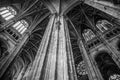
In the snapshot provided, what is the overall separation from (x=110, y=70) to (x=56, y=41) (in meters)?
9.12

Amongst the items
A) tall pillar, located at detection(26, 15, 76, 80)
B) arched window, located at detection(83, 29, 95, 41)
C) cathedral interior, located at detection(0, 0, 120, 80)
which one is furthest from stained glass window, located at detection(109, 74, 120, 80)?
tall pillar, located at detection(26, 15, 76, 80)

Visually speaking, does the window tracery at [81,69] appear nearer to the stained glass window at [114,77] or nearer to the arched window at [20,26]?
the stained glass window at [114,77]

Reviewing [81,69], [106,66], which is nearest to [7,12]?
[81,69]

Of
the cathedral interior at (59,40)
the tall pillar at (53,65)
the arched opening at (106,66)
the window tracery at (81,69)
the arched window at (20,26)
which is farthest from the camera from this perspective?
the arched window at (20,26)

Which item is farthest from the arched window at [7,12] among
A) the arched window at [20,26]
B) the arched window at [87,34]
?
the arched window at [87,34]

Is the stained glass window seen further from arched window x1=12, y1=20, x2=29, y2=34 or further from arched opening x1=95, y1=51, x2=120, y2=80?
arched window x1=12, y1=20, x2=29, y2=34

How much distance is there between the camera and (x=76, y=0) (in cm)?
1242

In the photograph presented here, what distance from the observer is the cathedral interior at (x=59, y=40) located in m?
4.22

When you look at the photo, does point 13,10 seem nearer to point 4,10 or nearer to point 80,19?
point 4,10

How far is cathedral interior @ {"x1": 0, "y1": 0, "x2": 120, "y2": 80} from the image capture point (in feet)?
13.9

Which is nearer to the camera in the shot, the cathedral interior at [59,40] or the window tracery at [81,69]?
the cathedral interior at [59,40]

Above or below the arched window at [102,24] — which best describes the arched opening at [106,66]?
below

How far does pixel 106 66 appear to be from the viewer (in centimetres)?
1145

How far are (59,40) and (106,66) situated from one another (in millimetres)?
8616
